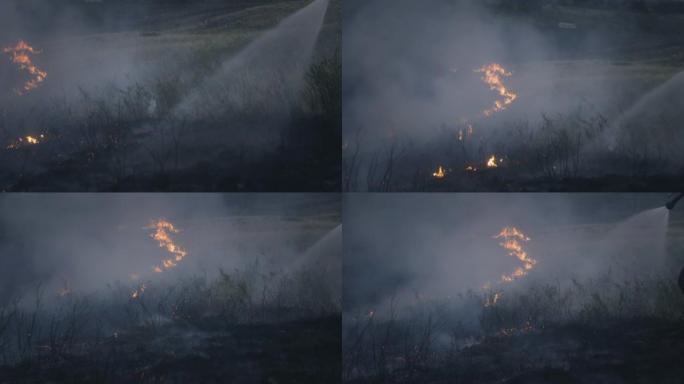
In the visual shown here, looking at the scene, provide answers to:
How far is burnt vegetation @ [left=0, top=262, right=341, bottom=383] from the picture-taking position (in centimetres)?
254

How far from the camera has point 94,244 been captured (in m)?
2.56

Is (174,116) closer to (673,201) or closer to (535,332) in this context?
(535,332)

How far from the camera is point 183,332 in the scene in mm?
2617

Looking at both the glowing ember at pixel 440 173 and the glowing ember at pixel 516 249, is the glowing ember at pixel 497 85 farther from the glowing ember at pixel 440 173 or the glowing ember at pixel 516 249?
the glowing ember at pixel 516 249

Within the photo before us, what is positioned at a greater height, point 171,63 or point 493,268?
point 171,63

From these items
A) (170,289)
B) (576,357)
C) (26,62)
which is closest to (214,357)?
(170,289)

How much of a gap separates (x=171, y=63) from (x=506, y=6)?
1.37m

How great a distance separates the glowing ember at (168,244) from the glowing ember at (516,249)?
1297 mm

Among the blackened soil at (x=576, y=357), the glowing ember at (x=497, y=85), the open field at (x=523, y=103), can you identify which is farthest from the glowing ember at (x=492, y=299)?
the glowing ember at (x=497, y=85)

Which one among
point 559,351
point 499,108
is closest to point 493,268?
point 559,351

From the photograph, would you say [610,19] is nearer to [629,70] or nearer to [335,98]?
[629,70]

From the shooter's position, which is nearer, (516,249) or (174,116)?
(174,116)

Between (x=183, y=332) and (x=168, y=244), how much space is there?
0.36 m

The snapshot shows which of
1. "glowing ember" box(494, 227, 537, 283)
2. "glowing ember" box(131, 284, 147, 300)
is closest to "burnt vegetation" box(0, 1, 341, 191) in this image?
"glowing ember" box(131, 284, 147, 300)
